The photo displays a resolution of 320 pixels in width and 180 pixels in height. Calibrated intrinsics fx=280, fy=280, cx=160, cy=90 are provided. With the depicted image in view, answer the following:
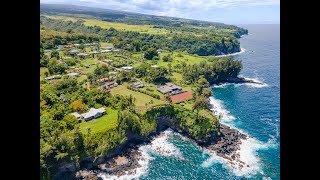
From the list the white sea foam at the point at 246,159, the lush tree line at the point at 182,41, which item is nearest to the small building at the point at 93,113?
the white sea foam at the point at 246,159

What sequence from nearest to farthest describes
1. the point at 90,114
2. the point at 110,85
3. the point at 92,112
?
the point at 90,114, the point at 92,112, the point at 110,85

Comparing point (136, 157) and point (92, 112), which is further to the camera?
point (92, 112)

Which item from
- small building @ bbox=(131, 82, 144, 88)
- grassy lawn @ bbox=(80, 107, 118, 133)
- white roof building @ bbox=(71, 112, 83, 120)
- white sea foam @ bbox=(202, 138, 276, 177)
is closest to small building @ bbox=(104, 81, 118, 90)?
small building @ bbox=(131, 82, 144, 88)

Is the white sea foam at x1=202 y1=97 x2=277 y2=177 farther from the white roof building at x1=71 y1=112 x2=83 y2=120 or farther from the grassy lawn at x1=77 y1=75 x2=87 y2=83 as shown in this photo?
the grassy lawn at x1=77 y1=75 x2=87 y2=83

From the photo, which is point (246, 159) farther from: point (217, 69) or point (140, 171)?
point (217, 69)

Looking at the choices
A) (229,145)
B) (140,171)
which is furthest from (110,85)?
(229,145)

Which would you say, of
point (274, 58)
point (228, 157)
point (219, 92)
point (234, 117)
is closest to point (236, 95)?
point (219, 92)
